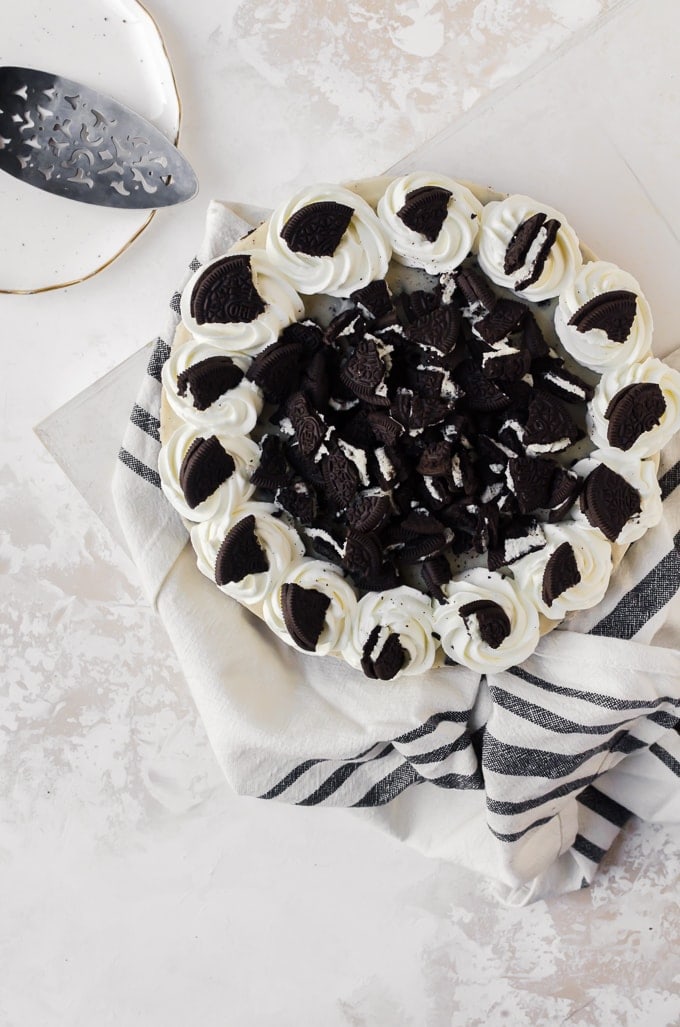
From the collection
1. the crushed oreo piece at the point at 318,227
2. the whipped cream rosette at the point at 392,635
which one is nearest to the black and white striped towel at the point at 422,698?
the whipped cream rosette at the point at 392,635

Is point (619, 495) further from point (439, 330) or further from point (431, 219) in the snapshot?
point (431, 219)

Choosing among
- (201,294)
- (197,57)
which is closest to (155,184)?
(197,57)

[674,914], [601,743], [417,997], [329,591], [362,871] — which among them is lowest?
[417,997]

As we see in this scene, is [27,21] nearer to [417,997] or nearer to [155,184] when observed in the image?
[155,184]

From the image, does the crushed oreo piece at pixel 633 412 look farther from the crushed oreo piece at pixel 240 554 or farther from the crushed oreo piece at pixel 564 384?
the crushed oreo piece at pixel 240 554

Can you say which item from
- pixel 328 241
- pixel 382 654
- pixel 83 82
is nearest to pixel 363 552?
pixel 382 654

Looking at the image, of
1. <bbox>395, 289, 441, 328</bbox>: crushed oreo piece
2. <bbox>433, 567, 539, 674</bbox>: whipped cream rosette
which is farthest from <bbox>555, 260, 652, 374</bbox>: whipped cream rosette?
<bbox>433, 567, 539, 674</bbox>: whipped cream rosette
